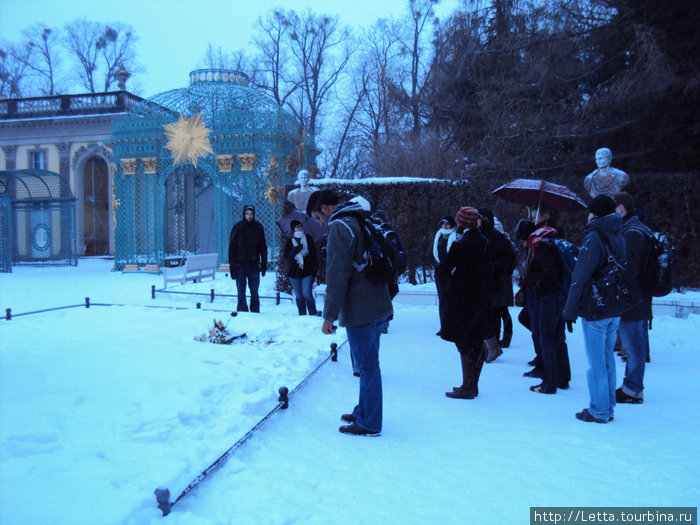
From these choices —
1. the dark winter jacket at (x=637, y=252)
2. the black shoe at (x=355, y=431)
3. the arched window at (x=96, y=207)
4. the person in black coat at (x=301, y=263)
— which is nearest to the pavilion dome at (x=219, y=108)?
the person in black coat at (x=301, y=263)

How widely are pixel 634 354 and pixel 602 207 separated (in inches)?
60.0

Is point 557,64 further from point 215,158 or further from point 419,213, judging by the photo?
point 215,158

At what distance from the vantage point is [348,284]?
4.07 meters

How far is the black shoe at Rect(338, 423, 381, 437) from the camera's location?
13.4 feet

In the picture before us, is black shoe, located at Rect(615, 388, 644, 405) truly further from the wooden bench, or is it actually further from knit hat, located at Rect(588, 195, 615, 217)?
the wooden bench

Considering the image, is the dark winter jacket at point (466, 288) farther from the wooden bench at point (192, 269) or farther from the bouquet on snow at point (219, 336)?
the wooden bench at point (192, 269)

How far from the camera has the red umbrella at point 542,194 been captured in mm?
6066

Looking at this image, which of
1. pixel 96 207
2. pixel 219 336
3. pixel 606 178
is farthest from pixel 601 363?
pixel 96 207

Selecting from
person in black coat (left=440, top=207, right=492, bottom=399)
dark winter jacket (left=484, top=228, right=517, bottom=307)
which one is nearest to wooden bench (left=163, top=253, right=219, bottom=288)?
dark winter jacket (left=484, top=228, right=517, bottom=307)

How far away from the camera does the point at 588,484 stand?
3234 millimetres

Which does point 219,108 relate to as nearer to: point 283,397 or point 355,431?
point 283,397

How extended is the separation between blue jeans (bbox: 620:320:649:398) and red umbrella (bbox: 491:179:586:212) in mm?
1523

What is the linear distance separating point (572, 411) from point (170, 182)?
18.6 metres

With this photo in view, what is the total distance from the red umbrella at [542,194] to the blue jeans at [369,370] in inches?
108
